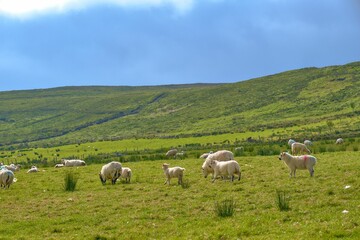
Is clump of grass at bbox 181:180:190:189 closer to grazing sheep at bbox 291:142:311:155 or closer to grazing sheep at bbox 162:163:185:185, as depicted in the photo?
grazing sheep at bbox 162:163:185:185

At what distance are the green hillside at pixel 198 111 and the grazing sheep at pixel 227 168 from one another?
6168 cm

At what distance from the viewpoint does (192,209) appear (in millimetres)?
14656

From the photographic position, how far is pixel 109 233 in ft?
40.6

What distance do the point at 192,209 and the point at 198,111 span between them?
127 m

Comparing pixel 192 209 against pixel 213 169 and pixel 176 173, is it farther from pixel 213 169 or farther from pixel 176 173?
pixel 213 169

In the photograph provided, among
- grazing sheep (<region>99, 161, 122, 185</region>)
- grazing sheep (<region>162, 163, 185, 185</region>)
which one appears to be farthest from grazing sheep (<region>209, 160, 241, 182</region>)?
grazing sheep (<region>99, 161, 122, 185</region>)

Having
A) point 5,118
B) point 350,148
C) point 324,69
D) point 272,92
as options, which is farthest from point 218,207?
point 5,118

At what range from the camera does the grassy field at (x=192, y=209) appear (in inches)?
452

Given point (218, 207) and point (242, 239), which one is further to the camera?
point (218, 207)

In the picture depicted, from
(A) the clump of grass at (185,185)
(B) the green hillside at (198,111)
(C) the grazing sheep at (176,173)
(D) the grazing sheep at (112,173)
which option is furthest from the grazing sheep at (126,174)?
(B) the green hillside at (198,111)

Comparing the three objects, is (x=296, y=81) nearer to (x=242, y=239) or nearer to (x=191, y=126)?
(x=191, y=126)

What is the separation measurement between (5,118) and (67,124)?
120 feet

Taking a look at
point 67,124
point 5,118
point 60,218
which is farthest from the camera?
point 5,118

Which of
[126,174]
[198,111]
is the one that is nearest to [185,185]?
[126,174]
